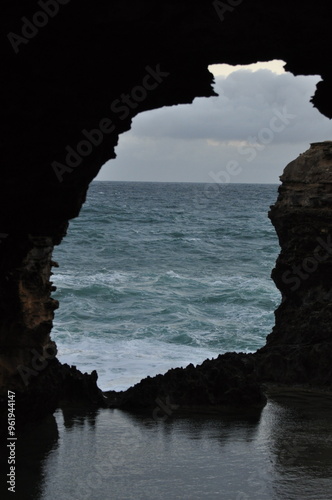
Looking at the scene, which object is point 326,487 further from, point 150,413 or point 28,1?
point 28,1

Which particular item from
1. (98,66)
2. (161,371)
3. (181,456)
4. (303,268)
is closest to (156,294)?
(161,371)

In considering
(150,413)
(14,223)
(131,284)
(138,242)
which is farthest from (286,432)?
(138,242)

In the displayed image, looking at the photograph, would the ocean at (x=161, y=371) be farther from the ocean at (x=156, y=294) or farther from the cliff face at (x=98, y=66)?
the cliff face at (x=98, y=66)

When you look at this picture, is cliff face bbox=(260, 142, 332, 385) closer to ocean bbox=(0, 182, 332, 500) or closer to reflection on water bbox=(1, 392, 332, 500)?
ocean bbox=(0, 182, 332, 500)

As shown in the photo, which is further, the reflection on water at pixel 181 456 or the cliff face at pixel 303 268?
the cliff face at pixel 303 268

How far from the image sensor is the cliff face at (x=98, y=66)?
5.95 m

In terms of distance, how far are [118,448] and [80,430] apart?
1.18 m

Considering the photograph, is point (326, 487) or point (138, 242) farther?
point (138, 242)

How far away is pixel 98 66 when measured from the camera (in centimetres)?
668

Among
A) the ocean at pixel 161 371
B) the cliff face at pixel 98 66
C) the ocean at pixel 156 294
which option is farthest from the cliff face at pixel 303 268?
the cliff face at pixel 98 66

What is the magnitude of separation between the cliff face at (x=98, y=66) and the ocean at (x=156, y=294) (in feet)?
30.9

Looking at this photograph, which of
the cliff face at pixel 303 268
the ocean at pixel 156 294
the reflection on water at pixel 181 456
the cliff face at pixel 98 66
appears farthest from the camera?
the ocean at pixel 156 294

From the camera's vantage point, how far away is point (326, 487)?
31.6ft

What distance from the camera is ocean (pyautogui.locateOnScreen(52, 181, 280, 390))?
2025 centimetres
